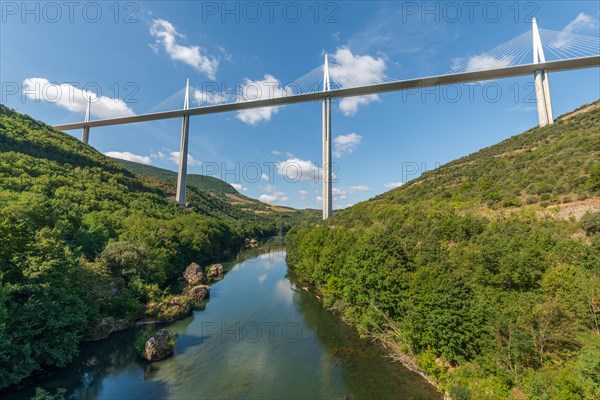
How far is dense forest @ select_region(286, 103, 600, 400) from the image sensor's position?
8664 millimetres

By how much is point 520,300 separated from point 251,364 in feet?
36.8

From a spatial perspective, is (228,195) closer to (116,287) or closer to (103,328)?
(116,287)

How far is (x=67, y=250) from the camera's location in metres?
12.6

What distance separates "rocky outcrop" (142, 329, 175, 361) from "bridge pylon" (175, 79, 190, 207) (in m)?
41.3

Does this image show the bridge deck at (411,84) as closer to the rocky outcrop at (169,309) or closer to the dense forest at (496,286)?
the dense forest at (496,286)

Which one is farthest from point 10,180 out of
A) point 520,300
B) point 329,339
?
point 520,300

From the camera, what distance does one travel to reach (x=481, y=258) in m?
12.2

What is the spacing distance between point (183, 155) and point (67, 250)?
42029 mm

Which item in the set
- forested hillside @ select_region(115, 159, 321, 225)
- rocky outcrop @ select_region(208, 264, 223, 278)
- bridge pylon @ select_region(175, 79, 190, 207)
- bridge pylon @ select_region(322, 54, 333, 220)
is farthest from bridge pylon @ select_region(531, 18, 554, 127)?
forested hillside @ select_region(115, 159, 321, 225)

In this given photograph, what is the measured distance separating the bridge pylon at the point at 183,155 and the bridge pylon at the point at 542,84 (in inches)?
2131

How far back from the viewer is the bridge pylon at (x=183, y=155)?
167 feet

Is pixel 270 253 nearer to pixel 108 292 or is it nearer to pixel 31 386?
pixel 108 292

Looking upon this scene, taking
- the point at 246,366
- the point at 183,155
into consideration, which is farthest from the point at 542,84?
the point at 183,155

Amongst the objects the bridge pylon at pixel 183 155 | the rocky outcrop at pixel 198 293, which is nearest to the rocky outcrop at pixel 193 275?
the rocky outcrop at pixel 198 293
